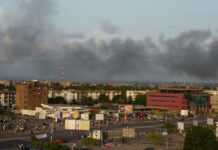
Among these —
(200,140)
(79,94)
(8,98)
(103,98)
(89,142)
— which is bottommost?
(89,142)

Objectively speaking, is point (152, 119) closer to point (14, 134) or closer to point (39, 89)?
point (39, 89)

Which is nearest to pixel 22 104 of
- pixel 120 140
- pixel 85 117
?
pixel 85 117

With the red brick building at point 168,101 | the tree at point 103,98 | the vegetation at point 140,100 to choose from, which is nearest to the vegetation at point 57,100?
the tree at point 103,98

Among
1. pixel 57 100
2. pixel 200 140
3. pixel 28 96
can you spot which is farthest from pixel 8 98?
pixel 200 140

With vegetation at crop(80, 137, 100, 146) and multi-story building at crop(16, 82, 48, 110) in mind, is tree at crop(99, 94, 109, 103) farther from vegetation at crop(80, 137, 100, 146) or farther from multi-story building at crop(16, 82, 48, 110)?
vegetation at crop(80, 137, 100, 146)

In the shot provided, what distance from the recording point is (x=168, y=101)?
57.1m

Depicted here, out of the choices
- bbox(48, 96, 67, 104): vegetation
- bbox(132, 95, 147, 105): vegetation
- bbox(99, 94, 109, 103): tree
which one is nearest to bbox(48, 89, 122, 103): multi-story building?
bbox(99, 94, 109, 103): tree

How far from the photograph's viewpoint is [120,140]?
90.4 feet

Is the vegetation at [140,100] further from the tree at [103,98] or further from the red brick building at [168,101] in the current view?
the tree at [103,98]

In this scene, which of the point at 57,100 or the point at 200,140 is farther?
the point at 57,100

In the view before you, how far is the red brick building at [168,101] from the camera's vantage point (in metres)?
56.2

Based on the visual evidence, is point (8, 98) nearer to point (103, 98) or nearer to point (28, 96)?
point (28, 96)

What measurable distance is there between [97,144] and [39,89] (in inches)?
1235

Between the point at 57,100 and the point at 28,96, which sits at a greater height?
the point at 28,96
